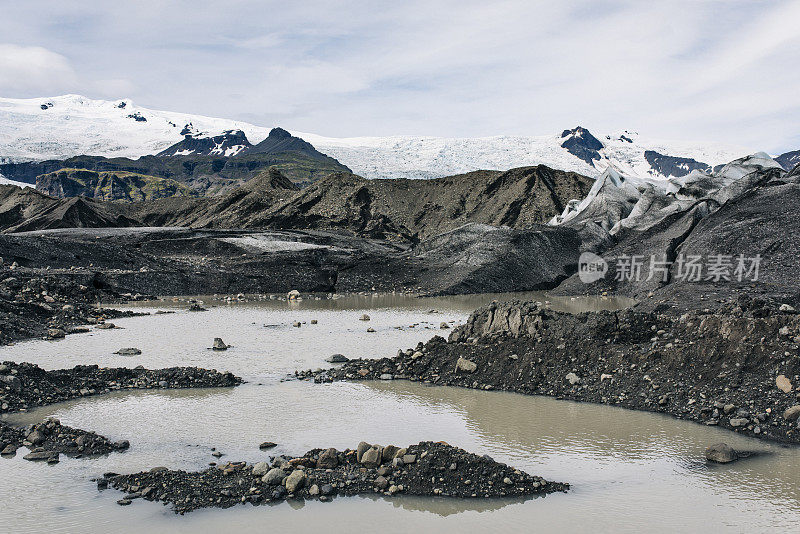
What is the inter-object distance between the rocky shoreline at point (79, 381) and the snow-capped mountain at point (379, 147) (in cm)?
8790

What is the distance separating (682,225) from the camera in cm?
3178

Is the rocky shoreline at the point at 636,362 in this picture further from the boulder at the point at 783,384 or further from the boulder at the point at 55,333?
the boulder at the point at 55,333

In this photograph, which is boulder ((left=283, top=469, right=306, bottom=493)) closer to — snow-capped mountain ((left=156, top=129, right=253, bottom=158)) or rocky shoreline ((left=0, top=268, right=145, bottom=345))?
rocky shoreline ((left=0, top=268, right=145, bottom=345))

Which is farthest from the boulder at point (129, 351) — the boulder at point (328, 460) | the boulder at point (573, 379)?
the boulder at point (573, 379)

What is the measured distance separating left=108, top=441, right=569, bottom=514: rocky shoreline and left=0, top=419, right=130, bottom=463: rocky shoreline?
1.18 m

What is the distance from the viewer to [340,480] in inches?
287

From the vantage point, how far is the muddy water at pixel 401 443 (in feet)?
21.4

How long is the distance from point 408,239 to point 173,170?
412 ft

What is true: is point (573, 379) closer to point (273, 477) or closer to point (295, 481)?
point (295, 481)

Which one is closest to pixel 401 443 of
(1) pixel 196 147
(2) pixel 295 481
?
(2) pixel 295 481

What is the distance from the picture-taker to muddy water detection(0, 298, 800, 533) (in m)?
6.53

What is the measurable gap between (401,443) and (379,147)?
351 feet

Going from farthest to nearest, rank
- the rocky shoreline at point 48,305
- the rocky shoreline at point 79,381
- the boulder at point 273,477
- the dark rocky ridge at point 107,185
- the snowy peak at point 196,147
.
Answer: the snowy peak at point 196,147 < the dark rocky ridge at point 107,185 < the rocky shoreline at point 48,305 < the rocky shoreline at point 79,381 < the boulder at point 273,477

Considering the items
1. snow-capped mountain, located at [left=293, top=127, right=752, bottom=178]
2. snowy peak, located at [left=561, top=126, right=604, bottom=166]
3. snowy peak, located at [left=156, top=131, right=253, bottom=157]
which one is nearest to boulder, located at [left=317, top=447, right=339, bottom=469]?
snow-capped mountain, located at [left=293, top=127, right=752, bottom=178]
